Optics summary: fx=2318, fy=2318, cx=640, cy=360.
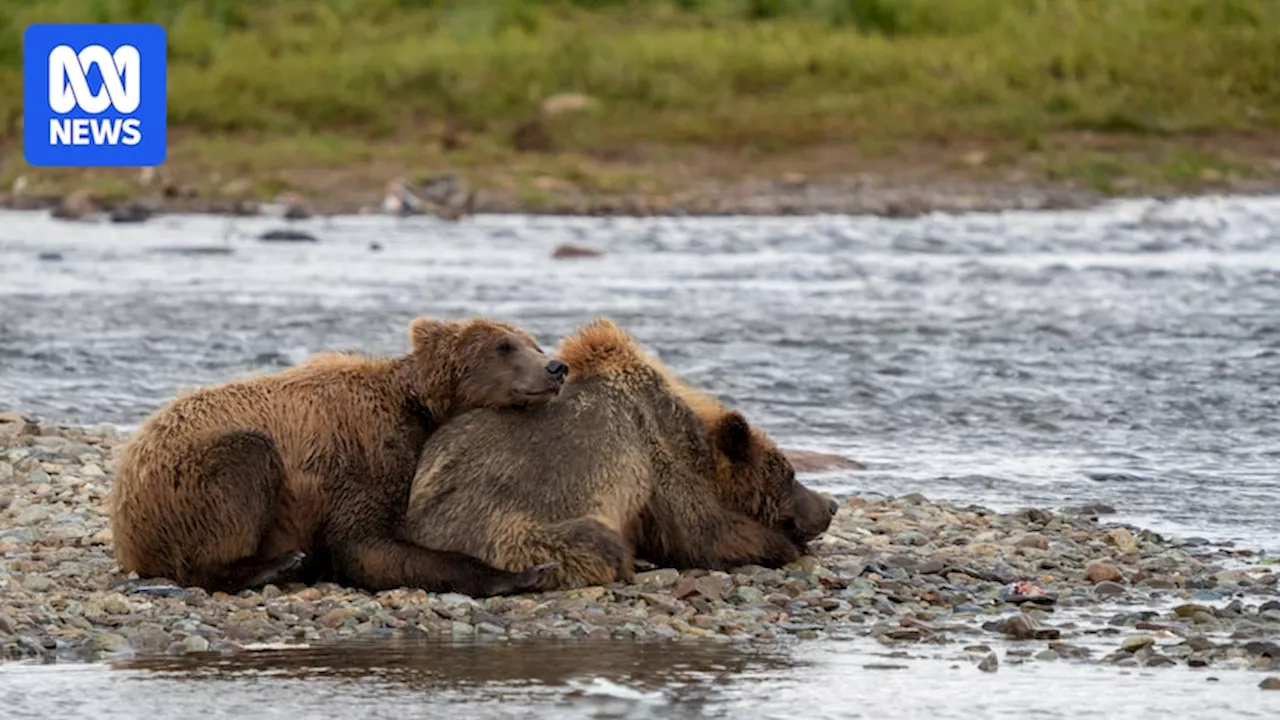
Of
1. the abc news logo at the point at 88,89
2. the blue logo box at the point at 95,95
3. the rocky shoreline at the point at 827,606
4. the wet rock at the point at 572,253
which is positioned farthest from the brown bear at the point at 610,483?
the wet rock at the point at 572,253

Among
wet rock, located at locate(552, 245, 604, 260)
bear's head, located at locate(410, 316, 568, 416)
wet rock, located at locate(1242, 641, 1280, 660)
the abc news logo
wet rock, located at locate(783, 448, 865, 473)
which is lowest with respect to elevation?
wet rock, located at locate(552, 245, 604, 260)

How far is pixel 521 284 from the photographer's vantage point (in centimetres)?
1916

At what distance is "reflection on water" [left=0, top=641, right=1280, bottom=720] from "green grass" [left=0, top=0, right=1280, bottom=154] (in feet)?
79.7

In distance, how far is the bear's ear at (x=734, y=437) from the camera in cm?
789

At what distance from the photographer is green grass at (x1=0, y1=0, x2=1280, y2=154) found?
3184cm

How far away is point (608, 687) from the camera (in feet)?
20.1

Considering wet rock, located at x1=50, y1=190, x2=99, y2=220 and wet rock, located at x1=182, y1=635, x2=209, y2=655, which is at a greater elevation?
wet rock, located at x1=182, y1=635, x2=209, y2=655

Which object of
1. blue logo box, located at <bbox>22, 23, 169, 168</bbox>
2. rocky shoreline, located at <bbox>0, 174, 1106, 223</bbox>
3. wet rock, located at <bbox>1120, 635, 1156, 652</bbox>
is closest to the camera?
wet rock, located at <bbox>1120, 635, 1156, 652</bbox>

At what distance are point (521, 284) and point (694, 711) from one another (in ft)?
44.0

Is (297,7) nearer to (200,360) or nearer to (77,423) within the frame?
(200,360)

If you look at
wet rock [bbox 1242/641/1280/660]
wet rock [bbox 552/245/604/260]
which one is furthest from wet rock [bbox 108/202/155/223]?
wet rock [bbox 1242/641/1280/660]

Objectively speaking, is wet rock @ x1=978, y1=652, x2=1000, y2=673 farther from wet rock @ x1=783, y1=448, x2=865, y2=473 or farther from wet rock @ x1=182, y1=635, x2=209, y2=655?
wet rock @ x1=783, y1=448, x2=865, y2=473

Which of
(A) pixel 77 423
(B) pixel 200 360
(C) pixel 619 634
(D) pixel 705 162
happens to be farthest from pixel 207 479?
(D) pixel 705 162

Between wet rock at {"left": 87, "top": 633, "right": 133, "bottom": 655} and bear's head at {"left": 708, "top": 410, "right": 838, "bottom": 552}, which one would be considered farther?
bear's head at {"left": 708, "top": 410, "right": 838, "bottom": 552}
